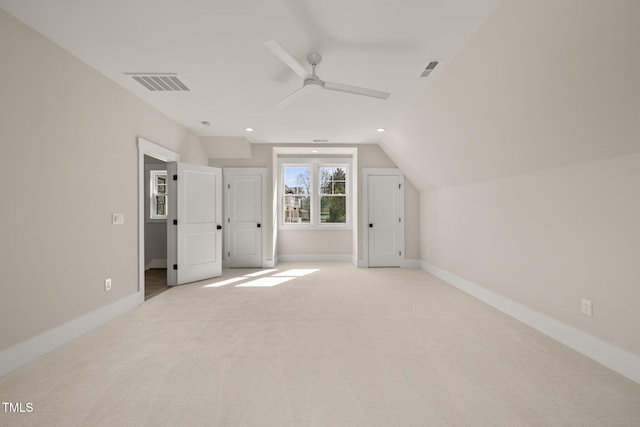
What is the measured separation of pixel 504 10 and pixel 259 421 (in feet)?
10.1

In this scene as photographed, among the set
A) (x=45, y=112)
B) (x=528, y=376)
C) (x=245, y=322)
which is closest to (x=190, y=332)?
(x=245, y=322)

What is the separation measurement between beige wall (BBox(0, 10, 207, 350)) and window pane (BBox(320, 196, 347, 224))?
13.8 feet

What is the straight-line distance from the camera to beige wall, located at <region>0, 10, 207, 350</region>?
221cm

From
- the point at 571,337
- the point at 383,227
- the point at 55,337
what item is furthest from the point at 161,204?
the point at 571,337

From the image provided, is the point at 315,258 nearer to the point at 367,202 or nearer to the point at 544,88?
the point at 367,202

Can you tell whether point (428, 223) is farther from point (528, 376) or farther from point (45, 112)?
point (45, 112)

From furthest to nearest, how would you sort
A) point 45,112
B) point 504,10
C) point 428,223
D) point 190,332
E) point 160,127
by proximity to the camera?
point 428,223, point 160,127, point 190,332, point 45,112, point 504,10

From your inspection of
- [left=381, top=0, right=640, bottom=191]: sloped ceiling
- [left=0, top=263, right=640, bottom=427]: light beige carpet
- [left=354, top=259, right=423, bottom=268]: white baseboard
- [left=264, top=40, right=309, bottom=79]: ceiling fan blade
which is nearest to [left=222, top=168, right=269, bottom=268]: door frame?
[left=354, top=259, right=423, bottom=268]: white baseboard

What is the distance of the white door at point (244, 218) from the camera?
6238 millimetres

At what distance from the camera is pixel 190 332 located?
9.36ft

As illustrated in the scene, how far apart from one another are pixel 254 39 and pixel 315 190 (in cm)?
471

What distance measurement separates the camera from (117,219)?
337cm

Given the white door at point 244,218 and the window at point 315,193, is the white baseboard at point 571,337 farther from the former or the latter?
the white door at point 244,218

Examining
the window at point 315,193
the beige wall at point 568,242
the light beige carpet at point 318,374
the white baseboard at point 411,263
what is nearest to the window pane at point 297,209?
the window at point 315,193
